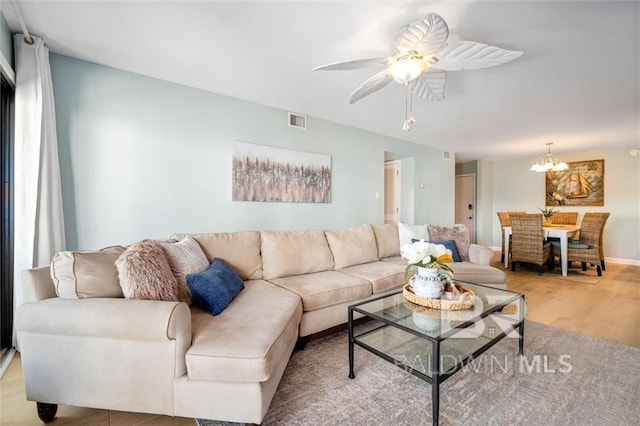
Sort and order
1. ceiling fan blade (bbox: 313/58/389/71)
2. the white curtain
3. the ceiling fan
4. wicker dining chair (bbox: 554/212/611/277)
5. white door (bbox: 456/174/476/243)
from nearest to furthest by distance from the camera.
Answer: the ceiling fan, ceiling fan blade (bbox: 313/58/389/71), the white curtain, wicker dining chair (bbox: 554/212/611/277), white door (bbox: 456/174/476/243)

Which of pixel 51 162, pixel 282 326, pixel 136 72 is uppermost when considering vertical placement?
pixel 136 72

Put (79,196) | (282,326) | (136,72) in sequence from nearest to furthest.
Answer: (282,326) < (79,196) < (136,72)

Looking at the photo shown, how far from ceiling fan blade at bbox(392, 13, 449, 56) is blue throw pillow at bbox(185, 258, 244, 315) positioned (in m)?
1.85

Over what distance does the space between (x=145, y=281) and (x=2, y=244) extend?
4.91 ft

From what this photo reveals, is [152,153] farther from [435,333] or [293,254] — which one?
[435,333]

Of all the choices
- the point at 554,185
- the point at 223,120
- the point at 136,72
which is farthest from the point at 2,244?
the point at 554,185

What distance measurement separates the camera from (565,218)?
5215 mm

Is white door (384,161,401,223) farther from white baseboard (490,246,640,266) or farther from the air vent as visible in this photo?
white baseboard (490,246,640,266)

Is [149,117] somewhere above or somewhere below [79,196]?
above

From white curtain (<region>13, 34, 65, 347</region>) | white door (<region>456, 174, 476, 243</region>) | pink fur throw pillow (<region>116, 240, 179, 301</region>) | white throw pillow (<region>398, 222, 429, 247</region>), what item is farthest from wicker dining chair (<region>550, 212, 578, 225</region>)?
white curtain (<region>13, 34, 65, 347</region>)

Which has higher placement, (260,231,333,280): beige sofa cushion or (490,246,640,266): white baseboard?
(260,231,333,280): beige sofa cushion

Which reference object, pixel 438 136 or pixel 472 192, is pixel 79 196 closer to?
pixel 438 136

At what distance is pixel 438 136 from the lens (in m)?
4.43

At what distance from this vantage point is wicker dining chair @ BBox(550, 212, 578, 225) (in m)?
5.15
